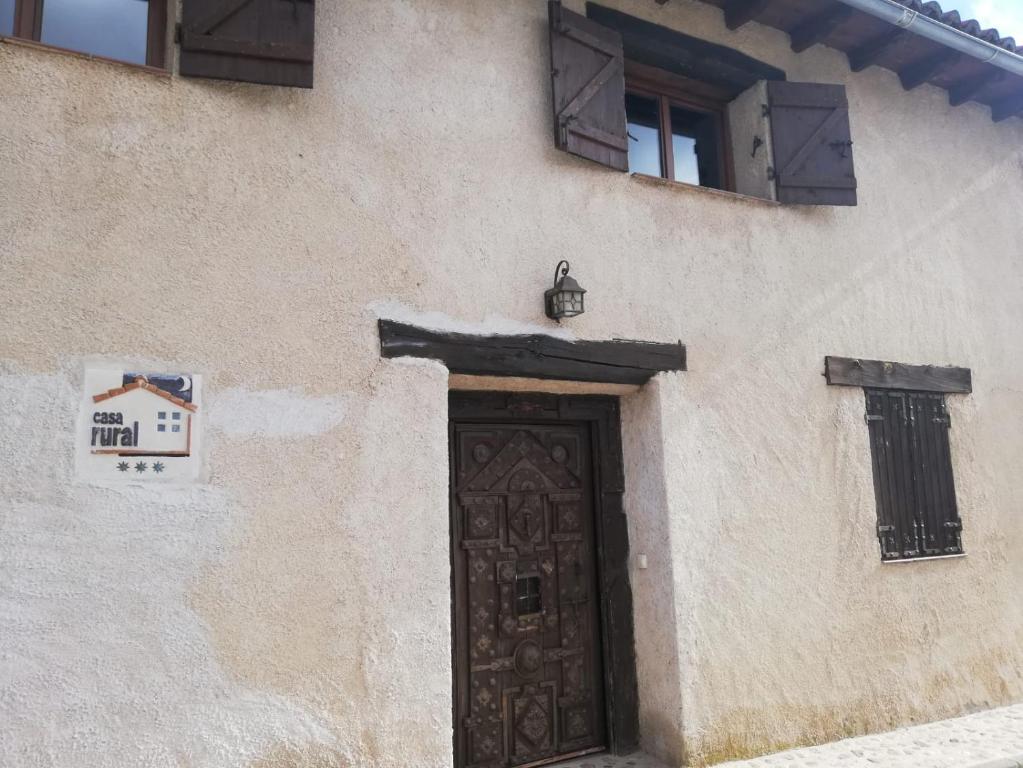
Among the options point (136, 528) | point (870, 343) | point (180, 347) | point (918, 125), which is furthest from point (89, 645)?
point (918, 125)

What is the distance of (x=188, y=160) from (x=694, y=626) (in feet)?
12.5

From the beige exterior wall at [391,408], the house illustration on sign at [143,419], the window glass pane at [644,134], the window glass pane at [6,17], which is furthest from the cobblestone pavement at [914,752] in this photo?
the window glass pane at [6,17]

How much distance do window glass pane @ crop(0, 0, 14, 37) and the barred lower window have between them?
5706mm

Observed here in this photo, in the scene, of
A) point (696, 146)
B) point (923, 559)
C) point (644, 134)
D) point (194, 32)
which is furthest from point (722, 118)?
point (194, 32)

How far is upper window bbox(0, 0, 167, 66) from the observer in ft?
12.0

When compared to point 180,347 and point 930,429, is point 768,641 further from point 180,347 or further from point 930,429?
point 180,347

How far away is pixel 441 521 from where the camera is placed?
158 inches

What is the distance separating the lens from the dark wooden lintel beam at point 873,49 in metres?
5.79

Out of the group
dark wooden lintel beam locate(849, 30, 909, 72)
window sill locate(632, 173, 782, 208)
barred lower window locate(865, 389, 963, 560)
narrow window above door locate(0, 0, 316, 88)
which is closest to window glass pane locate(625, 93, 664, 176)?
window sill locate(632, 173, 782, 208)

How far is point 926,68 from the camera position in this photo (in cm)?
621

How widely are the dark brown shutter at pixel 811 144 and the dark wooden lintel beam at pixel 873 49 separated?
18.0 inches

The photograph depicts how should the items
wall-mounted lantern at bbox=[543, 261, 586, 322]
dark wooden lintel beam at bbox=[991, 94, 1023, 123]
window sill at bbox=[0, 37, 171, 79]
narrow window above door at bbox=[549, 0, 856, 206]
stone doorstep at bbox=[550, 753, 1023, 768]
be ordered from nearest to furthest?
window sill at bbox=[0, 37, 171, 79] < wall-mounted lantern at bbox=[543, 261, 586, 322] < stone doorstep at bbox=[550, 753, 1023, 768] < narrow window above door at bbox=[549, 0, 856, 206] < dark wooden lintel beam at bbox=[991, 94, 1023, 123]

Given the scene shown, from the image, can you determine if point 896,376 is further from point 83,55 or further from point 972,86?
point 83,55

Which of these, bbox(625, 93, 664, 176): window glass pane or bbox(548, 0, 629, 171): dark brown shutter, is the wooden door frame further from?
bbox(625, 93, 664, 176): window glass pane
